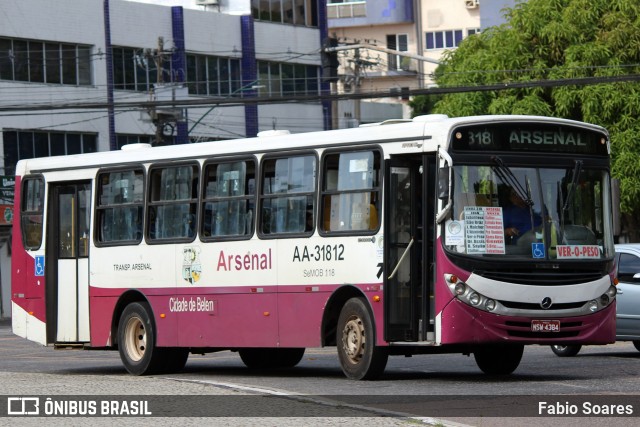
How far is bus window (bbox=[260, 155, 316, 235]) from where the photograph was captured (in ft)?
59.3

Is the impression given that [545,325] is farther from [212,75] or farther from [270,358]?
[212,75]

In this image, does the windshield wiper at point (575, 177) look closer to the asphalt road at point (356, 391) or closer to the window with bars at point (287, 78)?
the asphalt road at point (356, 391)

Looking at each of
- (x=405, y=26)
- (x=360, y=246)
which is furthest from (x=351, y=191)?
(x=405, y=26)

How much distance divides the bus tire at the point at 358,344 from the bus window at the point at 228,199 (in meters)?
2.05

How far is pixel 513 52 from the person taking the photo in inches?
1682

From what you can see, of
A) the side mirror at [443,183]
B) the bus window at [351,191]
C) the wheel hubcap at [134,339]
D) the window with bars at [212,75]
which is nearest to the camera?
the side mirror at [443,183]

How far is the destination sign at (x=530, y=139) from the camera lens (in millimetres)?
16766

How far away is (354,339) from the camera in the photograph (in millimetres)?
17359

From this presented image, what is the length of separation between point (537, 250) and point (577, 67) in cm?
2500

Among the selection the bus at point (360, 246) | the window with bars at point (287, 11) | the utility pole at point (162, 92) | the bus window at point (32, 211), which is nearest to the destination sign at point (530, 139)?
the bus at point (360, 246)

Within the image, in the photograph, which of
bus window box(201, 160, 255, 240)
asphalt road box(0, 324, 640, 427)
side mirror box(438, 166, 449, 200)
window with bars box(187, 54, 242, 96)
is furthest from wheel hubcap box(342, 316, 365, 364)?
window with bars box(187, 54, 242, 96)

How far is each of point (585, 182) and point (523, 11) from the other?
25.6m

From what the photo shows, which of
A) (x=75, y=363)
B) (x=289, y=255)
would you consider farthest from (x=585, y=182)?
(x=75, y=363)

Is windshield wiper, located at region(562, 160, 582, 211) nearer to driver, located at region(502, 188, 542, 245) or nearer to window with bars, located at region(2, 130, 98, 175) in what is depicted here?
driver, located at region(502, 188, 542, 245)
